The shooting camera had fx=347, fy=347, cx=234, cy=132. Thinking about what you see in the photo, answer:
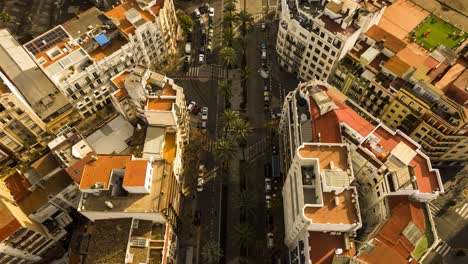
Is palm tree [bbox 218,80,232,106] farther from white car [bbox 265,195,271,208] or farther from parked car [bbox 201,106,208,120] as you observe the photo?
white car [bbox 265,195,271,208]

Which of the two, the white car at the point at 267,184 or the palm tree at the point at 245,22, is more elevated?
the palm tree at the point at 245,22

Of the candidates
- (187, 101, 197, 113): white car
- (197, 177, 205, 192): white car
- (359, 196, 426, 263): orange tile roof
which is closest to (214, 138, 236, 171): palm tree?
(197, 177, 205, 192): white car

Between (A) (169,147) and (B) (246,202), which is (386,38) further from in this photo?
(A) (169,147)

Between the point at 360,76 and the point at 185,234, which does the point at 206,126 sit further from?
the point at 360,76

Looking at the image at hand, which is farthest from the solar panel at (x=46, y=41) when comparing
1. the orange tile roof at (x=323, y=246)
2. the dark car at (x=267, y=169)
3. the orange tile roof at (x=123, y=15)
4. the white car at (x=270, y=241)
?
the orange tile roof at (x=323, y=246)

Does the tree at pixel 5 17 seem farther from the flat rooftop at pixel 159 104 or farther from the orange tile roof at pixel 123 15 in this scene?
the flat rooftop at pixel 159 104

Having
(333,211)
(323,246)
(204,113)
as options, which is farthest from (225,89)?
(323,246)

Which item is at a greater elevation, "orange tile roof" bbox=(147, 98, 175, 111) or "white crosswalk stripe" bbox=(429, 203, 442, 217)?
"orange tile roof" bbox=(147, 98, 175, 111)
